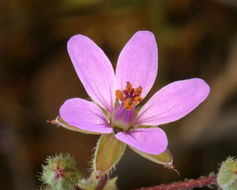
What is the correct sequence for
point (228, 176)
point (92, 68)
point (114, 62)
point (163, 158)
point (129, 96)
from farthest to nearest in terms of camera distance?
point (114, 62)
point (129, 96)
point (92, 68)
point (228, 176)
point (163, 158)

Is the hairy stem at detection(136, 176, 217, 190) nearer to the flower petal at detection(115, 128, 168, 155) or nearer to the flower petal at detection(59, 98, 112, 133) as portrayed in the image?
the flower petal at detection(115, 128, 168, 155)

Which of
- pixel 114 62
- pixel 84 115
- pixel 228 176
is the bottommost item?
pixel 114 62

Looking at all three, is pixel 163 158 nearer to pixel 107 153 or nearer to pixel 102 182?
pixel 107 153

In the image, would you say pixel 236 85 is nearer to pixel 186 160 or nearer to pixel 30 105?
pixel 186 160

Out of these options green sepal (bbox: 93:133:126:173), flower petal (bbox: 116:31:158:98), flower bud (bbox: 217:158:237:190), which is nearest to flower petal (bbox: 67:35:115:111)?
flower petal (bbox: 116:31:158:98)

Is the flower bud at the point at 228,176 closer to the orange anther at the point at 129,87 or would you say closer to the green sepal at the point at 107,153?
the green sepal at the point at 107,153

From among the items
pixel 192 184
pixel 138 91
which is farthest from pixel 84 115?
pixel 192 184

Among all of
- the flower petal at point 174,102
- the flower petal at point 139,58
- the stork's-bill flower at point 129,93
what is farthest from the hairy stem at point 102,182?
the flower petal at point 139,58
